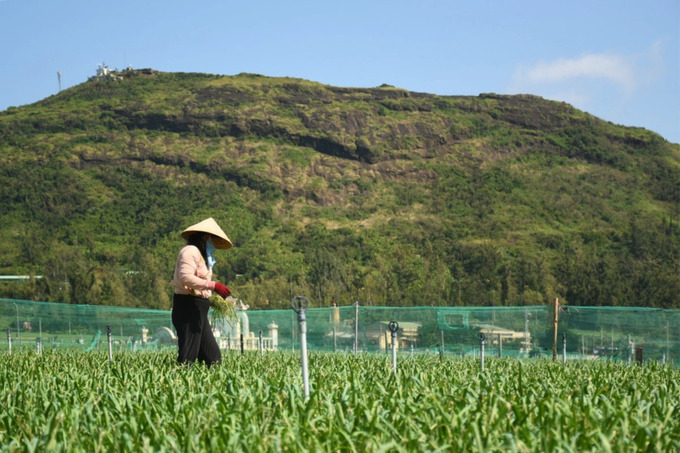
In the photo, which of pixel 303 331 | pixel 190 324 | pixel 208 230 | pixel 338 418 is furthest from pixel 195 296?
pixel 338 418

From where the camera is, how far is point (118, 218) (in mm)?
91938

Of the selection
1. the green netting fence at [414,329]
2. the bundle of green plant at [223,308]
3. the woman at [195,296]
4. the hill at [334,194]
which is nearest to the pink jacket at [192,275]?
the woman at [195,296]

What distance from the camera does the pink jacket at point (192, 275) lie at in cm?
740

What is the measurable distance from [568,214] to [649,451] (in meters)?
98.5

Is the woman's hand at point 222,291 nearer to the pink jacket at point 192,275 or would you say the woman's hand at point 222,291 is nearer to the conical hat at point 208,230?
the pink jacket at point 192,275

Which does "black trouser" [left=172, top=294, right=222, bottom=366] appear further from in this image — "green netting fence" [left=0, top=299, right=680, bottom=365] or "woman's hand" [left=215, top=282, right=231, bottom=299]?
"green netting fence" [left=0, top=299, right=680, bottom=365]

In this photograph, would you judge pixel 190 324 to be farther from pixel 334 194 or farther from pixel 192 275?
pixel 334 194

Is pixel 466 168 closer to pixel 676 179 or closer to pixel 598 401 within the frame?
pixel 676 179

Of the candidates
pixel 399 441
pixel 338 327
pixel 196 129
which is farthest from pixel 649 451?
pixel 196 129

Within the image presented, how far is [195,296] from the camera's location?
25.0 feet

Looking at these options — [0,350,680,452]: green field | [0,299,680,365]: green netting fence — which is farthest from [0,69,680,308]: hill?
[0,350,680,452]: green field

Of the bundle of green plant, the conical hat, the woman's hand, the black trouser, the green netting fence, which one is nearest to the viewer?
the woman's hand

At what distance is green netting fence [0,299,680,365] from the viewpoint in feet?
57.4

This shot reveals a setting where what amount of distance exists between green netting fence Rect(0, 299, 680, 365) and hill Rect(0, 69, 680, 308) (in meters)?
25.4
